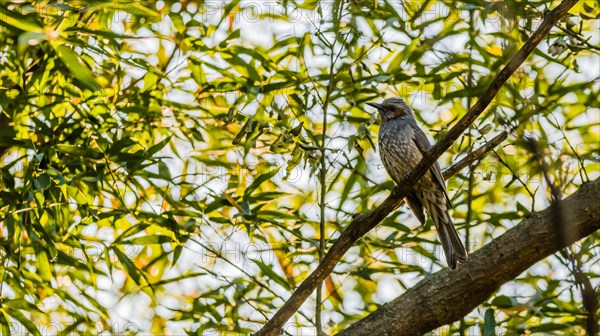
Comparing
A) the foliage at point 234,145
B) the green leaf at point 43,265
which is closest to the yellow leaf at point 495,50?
the foliage at point 234,145

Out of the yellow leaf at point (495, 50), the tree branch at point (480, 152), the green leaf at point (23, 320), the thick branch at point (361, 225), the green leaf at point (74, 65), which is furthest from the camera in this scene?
the yellow leaf at point (495, 50)

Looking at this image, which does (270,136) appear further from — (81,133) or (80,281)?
(80,281)

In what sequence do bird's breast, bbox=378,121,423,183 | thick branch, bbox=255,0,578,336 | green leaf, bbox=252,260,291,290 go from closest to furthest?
thick branch, bbox=255,0,578,336, green leaf, bbox=252,260,291,290, bird's breast, bbox=378,121,423,183

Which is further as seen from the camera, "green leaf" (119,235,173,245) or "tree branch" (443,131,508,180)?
"green leaf" (119,235,173,245)

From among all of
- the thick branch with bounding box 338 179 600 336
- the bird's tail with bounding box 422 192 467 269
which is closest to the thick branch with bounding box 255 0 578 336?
the thick branch with bounding box 338 179 600 336

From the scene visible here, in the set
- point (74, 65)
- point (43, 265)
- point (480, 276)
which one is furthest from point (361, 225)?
point (43, 265)

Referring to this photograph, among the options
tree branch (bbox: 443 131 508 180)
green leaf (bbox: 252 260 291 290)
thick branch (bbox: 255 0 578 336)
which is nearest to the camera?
thick branch (bbox: 255 0 578 336)

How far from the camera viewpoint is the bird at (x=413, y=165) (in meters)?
4.18

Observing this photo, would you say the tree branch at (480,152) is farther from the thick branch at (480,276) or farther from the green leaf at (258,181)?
the green leaf at (258,181)

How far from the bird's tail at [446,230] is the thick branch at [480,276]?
0.20 feet

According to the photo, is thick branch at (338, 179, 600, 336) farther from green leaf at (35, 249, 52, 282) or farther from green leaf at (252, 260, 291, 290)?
green leaf at (35, 249, 52, 282)

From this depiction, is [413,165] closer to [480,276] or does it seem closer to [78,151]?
[480,276]

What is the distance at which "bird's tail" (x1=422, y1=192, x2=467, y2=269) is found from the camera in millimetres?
3975

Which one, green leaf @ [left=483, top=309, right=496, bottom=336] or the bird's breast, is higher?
the bird's breast
